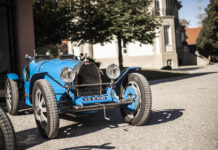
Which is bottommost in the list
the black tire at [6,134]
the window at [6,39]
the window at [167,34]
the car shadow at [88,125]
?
the car shadow at [88,125]

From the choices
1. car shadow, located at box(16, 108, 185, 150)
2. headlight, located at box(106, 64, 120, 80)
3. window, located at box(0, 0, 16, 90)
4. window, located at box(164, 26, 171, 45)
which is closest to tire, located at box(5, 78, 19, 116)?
car shadow, located at box(16, 108, 185, 150)

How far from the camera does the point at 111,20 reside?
1513 centimetres

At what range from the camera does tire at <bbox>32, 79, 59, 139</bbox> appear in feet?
13.5

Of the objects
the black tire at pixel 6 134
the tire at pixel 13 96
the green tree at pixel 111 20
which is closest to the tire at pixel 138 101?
the black tire at pixel 6 134

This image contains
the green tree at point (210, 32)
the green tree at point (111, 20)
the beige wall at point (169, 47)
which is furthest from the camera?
the green tree at point (210, 32)

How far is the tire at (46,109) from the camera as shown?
4113mm

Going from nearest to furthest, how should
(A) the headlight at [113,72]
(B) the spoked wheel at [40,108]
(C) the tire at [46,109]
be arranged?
(C) the tire at [46,109]
(B) the spoked wheel at [40,108]
(A) the headlight at [113,72]

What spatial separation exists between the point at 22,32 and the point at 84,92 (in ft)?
19.2

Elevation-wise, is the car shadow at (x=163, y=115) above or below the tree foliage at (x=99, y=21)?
below

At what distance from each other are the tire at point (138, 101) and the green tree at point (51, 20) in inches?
356

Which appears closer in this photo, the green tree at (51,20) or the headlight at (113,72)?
the headlight at (113,72)

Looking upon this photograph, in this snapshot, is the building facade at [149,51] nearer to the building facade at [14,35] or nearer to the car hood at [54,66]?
the building facade at [14,35]

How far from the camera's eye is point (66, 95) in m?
4.94

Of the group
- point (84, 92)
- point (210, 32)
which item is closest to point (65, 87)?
point (84, 92)
